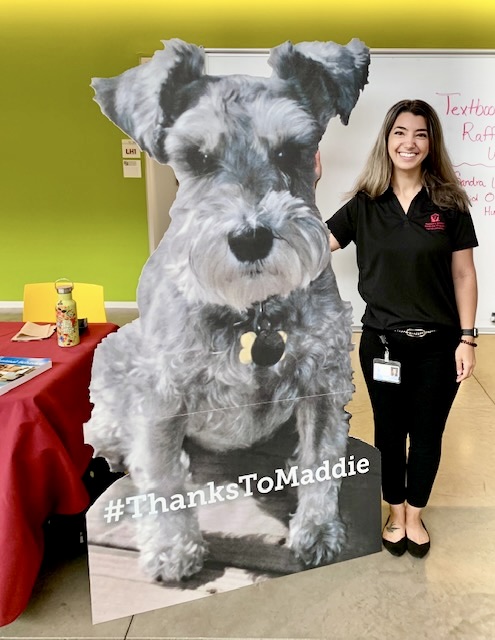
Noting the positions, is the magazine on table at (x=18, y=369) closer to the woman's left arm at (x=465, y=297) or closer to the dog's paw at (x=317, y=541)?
the dog's paw at (x=317, y=541)

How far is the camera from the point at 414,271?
5.20ft

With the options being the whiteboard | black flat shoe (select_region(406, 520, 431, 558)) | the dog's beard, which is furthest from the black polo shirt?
the whiteboard

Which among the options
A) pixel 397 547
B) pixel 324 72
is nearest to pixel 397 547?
pixel 397 547

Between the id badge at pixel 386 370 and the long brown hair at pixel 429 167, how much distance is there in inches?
19.8

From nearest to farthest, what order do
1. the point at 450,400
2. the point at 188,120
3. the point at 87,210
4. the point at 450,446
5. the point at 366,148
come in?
the point at 188,120 < the point at 450,400 < the point at 450,446 < the point at 366,148 < the point at 87,210

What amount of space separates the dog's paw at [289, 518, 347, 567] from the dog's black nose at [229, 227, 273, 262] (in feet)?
2.73

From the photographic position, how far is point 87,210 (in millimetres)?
4410

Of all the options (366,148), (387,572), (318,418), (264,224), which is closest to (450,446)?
(387,572)

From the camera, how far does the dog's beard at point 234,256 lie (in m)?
1.35

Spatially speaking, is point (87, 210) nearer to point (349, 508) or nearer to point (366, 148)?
point (366, 148)

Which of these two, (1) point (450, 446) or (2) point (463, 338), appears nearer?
(2) point (463, 338)

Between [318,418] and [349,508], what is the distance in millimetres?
327

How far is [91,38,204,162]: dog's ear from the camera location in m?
1.34

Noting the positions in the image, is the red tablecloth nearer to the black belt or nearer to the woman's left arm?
the black belt
